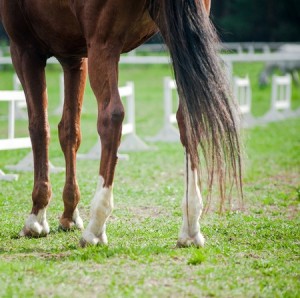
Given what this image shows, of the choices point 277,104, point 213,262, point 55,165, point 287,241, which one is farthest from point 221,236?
point 277,104

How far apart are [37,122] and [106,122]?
1.11 metres

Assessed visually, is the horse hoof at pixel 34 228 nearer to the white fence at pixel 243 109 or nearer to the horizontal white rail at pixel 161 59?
the white fence at pixel 243 109

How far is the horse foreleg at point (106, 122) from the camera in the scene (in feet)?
17.3

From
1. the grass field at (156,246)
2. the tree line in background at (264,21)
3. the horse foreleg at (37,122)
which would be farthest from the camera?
the tree line in background at (264,21)

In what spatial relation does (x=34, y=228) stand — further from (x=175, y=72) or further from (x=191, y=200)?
(x=175, y=72)

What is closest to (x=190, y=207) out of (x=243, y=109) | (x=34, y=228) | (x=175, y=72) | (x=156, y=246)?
(x=156, y=246)

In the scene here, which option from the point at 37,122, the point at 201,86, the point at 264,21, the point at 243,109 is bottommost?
the point at 243,109

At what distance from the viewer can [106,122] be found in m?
5.33

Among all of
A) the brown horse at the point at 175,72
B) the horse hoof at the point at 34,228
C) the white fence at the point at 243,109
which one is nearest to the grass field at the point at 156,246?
the horse hoof at the point at 34,228

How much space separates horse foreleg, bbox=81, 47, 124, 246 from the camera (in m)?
5.28

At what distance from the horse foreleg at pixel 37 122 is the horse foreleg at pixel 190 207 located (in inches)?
52.0

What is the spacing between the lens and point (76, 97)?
646 centimetres

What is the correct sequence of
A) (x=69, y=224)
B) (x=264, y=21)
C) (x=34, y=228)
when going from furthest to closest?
1. (x=264, y=21)
2. (x=69, y=224)
3. (x=34, y=228)

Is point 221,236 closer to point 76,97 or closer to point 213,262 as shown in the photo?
point 213,262
